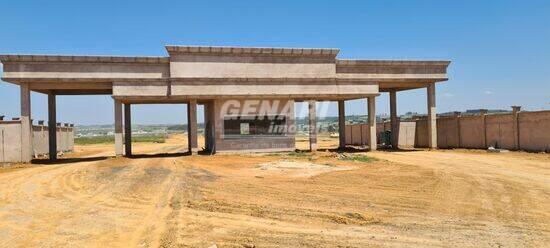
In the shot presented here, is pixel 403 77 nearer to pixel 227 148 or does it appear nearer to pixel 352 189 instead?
pixel 227 148

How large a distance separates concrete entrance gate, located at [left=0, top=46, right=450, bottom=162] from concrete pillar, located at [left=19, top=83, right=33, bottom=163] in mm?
48

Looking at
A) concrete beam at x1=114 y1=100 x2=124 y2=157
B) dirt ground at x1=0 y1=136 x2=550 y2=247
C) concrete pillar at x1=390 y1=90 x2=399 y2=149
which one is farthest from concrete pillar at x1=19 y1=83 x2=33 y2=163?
concrete pillar at x1=390 y1=90 x2=399 y2=149

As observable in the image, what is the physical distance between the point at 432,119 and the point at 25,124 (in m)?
25.2

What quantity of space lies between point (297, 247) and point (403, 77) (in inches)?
952

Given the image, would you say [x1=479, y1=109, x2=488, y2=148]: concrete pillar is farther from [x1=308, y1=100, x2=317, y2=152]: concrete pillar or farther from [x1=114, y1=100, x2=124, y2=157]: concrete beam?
[x1=114, y1=100, x2=124, y2=157]: concrete beam

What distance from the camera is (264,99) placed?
91.3ft

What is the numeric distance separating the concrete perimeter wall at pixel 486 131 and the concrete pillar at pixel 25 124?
25469 mm

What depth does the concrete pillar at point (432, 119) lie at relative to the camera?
30.2m

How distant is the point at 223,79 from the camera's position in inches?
1032

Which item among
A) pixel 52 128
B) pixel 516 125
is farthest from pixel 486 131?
pixel 52 128

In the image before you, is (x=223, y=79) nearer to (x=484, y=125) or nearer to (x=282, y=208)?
(x=484, y=125)

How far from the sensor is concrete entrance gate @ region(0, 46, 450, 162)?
79.7 ft

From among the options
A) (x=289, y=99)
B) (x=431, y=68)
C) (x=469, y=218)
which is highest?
(x=431, y=68)

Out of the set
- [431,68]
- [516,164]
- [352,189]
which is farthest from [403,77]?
[352,189]
